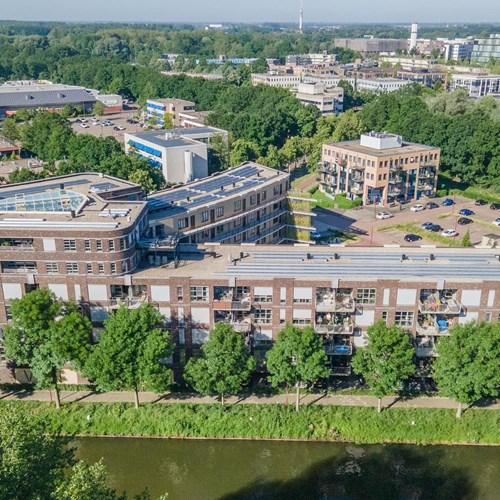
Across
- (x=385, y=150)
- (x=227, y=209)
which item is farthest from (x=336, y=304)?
(x=385, y=150)

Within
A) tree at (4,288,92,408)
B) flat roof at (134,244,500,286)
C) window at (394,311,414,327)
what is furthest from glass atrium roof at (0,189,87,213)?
window at (394,311,414,327)

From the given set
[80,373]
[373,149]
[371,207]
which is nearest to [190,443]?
[80,373]

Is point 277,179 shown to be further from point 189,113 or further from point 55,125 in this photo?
point 189,113

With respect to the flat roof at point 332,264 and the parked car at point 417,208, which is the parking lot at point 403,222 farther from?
the flat roof at point 332,264

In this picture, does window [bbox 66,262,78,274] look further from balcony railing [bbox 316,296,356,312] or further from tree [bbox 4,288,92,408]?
balcony railing [bbox 316,296,356,312]

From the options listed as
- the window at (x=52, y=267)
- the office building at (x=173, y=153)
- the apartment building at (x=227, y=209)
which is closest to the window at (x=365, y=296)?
the apartment building at (x=227, y=209)

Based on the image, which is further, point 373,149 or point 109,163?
point 373,149
